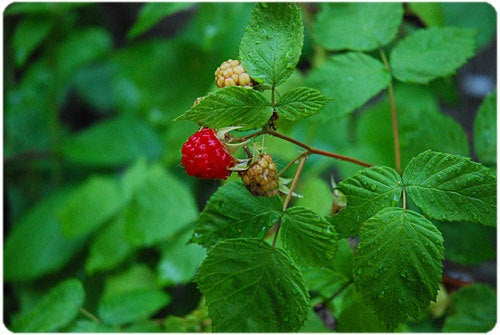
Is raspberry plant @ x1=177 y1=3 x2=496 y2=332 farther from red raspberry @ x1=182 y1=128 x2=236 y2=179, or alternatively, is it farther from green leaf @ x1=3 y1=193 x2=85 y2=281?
green leaf @ x1=3 y1=193 x2=85 y2=281

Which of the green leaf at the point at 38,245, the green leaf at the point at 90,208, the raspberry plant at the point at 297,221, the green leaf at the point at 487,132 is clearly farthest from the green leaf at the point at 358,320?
the green leaf at the point at 38,245

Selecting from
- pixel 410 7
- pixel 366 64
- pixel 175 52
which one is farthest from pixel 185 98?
pixel 366 64

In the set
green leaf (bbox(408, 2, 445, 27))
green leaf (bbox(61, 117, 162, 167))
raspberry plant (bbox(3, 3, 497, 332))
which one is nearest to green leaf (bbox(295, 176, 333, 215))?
raspberry plant (bbox(3, 3, 497, 332))

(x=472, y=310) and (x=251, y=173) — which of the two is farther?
(x=472, y=310)

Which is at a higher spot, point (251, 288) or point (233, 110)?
point (233, 110)

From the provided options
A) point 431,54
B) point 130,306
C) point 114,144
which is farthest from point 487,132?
point 114,144

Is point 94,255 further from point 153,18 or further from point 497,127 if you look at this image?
point 497,127

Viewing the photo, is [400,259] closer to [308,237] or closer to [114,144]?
[308,237]

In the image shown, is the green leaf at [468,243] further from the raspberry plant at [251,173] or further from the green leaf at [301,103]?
the green leaf at [301,103]
